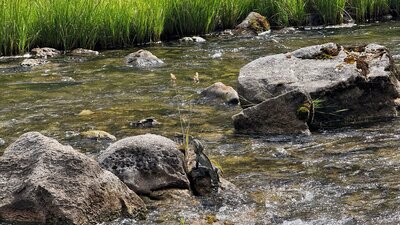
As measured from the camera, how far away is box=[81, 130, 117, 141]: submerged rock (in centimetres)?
752

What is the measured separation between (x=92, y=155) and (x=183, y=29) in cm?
909

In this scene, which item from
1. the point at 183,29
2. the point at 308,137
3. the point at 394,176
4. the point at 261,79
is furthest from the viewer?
the point at 183,29

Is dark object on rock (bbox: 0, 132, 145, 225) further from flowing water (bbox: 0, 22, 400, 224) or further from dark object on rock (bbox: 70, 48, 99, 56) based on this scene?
dark object on rock (bbox: 70, 48, 99, 56)

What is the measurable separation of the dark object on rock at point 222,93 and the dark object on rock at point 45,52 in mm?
4749

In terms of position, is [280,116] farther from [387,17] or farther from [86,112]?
[387,17]

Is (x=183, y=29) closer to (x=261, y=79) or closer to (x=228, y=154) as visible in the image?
(x=261, y=79)

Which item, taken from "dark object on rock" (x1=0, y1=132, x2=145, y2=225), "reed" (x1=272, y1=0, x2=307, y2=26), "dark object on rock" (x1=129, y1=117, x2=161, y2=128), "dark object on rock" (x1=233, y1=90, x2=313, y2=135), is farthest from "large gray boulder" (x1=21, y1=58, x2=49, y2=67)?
"dark object on rock" (x1=0, y1=132, x2=145, y2=225)

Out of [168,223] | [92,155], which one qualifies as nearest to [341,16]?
[92,155]

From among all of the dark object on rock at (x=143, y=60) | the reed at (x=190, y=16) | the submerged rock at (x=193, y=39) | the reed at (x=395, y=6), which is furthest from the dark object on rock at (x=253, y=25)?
the dark object on rock at (x=143, y=60)

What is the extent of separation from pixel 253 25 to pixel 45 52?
A: 15.2 ft

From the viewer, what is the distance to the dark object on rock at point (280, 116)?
25.0 ft

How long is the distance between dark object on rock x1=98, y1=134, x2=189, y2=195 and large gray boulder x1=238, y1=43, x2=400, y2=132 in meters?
2.60

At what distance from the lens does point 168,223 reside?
5.20 metres

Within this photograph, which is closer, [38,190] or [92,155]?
[38,190]
